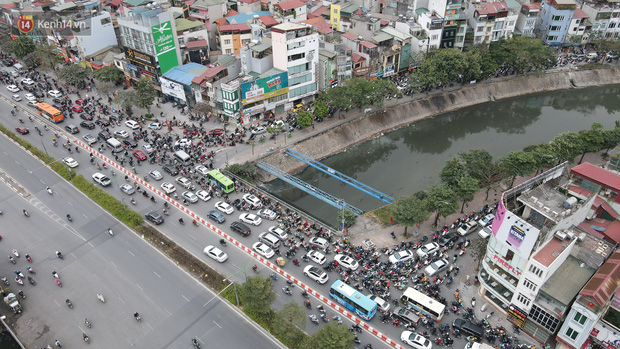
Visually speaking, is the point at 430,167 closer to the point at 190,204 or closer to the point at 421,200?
the point at 421,200

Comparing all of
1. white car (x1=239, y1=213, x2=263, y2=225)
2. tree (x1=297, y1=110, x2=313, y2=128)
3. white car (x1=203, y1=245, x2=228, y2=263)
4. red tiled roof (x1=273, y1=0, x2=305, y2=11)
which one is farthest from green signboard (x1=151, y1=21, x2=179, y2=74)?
white car (x1=203, y1=245, x2=228, y2=263)

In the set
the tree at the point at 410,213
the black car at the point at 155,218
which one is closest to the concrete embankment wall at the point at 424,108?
the black car at the point at 155,218

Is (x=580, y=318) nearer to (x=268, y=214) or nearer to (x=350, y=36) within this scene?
(x=268, y=214)

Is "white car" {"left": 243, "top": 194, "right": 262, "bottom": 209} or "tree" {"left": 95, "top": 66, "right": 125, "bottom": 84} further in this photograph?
"tree" {"left": 95, "top": 66, "right": 125, "bottom": 84}

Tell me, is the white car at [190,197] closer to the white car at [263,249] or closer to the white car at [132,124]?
the white car at [263,249]

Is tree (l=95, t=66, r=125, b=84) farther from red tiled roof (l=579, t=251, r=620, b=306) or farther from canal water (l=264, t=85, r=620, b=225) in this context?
red tiled roof (l=579, t=251, r=620, b=306)

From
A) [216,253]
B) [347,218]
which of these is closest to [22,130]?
[216,253]
